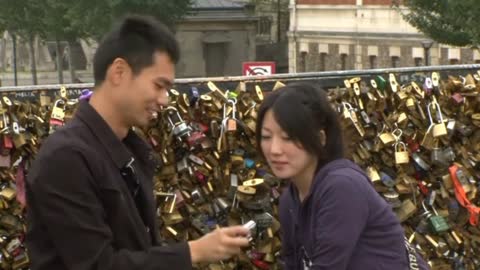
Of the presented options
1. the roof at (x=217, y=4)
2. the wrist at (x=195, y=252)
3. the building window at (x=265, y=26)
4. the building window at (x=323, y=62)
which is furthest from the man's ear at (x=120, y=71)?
the building window at (x=265, y=26)

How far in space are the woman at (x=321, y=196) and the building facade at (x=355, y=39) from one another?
29.3 meters

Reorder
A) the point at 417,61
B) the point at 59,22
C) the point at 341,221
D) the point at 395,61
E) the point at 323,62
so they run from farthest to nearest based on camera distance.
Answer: the point at 323,62
the point at 59,22
the point at 395,61
the point at 417,61
the point at 341,221

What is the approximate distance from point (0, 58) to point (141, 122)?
67.9 metres

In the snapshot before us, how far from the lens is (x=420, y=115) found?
20.5ft

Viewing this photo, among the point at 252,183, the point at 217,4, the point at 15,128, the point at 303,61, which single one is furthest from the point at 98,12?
the point at 15,128

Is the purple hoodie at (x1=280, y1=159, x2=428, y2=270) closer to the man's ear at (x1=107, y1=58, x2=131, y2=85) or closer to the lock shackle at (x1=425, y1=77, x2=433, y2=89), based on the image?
the man's ear at (x1=107, y1=58, x2=131, y2=85)

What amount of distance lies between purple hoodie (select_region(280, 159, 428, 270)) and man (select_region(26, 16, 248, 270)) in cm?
27

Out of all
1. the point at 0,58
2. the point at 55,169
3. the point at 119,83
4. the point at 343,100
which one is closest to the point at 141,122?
the point at 119,83

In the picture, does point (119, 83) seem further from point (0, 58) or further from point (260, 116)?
point (0, 58)

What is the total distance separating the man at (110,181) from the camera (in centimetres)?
264

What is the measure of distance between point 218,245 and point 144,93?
471mm

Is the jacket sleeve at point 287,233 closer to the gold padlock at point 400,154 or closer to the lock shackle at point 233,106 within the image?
the lock shackle at point 233,106

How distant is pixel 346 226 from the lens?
291cm

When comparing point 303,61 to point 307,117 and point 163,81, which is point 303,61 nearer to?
point 307,117
